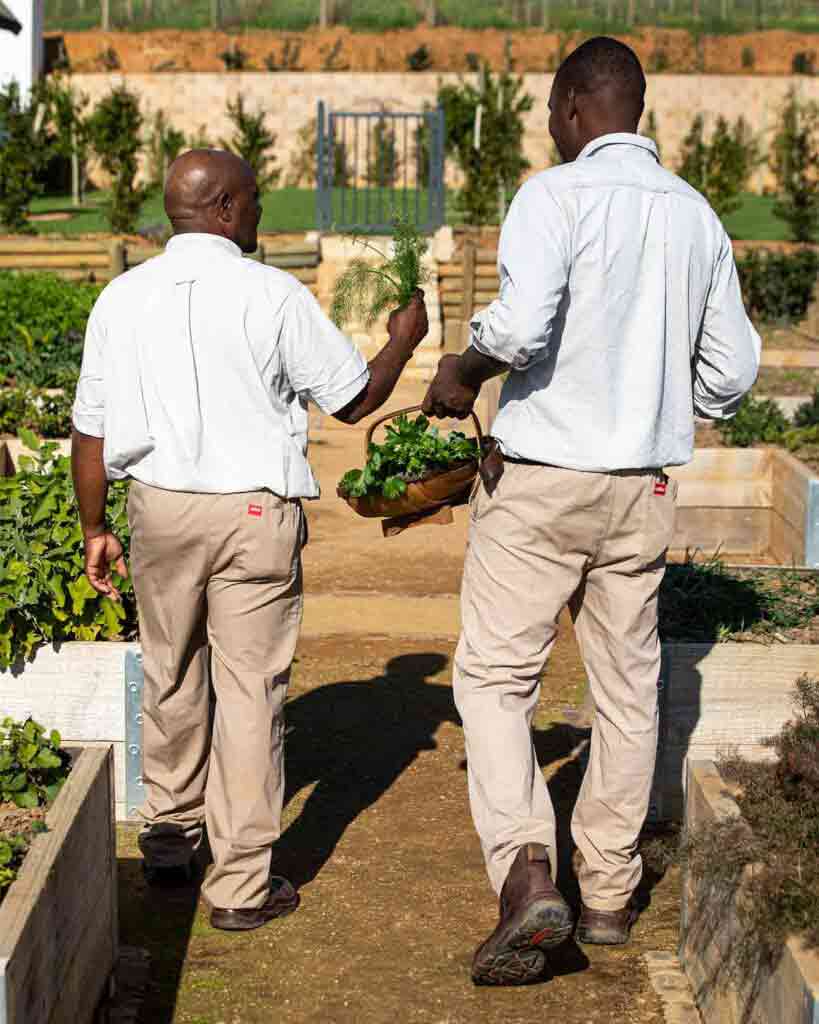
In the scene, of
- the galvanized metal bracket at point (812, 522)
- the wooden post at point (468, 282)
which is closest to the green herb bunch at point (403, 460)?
the galvanized metal bracket at point (812, 522)

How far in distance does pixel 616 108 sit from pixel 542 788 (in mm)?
1511

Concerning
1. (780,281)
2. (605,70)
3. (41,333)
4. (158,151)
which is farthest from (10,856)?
(158,151)

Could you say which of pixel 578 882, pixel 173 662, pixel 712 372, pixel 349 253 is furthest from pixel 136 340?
pixel 349 253

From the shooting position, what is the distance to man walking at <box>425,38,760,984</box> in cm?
341

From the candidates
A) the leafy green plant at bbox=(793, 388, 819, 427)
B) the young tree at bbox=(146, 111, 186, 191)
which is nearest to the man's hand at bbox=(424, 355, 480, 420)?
the leafy green plant at bbox=(793, 388, 819, 427)

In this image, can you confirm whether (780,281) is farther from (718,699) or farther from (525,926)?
(525,926)

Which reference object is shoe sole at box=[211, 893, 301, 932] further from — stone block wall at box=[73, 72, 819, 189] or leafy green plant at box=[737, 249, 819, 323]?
stone block wall at box=[73, 72, 819, 189]

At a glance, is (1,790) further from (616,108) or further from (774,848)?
(616,108)

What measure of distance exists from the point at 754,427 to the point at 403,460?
4873 mm

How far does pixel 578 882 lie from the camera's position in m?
4.00

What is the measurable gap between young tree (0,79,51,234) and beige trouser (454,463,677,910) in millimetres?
18436

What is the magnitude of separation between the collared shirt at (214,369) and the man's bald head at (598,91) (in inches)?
28.2

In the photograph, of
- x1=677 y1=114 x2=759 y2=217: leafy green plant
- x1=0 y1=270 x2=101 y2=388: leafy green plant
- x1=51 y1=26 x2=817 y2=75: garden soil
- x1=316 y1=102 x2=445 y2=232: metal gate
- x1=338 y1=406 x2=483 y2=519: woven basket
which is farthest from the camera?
x1=51 y1=26 x2=817 y2=75: garden soil

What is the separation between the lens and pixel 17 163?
21.2 meters
